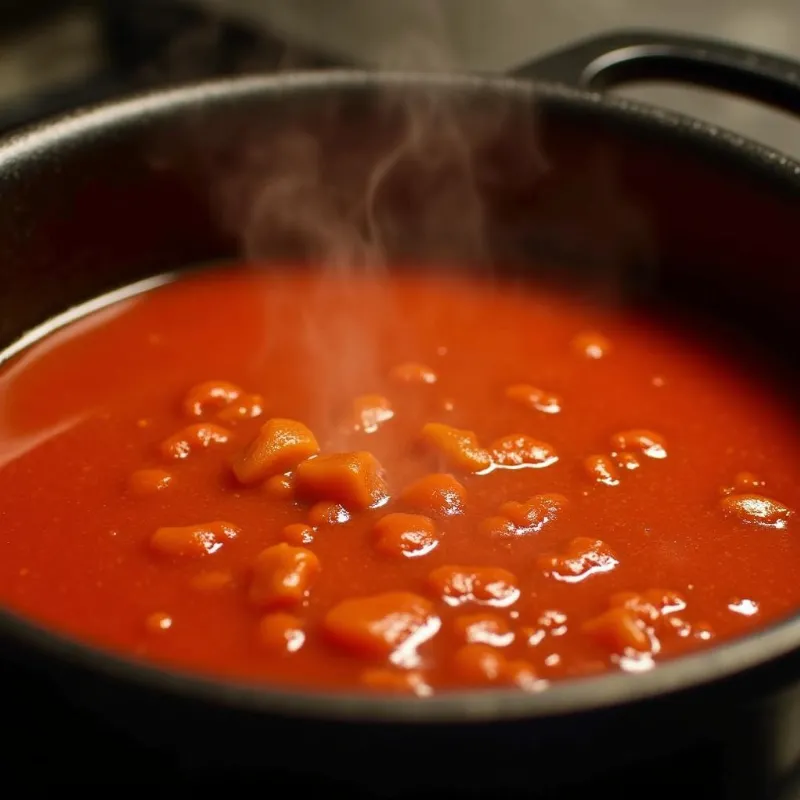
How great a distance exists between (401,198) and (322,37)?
109 centimetres

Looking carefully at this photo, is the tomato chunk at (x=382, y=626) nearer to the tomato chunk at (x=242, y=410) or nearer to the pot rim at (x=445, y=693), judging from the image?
the pot rim at (x=445, y=693)

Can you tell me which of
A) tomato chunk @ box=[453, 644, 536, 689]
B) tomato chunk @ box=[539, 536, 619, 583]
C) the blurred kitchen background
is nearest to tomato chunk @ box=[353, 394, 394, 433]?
tomato chunk @ box=[539, 536, 619, 583]

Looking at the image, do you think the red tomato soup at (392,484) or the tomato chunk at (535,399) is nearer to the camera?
the red tomato soup at (392,484)

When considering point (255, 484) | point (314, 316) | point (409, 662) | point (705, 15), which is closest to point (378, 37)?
point (705, 15)

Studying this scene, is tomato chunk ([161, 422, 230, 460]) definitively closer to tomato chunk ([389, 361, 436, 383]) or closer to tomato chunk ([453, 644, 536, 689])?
tomato chunk ([389, 361, 436, 383])

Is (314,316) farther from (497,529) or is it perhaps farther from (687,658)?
(687,658)

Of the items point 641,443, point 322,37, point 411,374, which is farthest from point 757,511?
point 322,37

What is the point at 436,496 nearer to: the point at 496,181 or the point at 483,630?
the point at 483,630

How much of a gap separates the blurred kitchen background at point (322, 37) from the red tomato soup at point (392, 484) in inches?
36.7

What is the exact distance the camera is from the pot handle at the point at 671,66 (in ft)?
5.29

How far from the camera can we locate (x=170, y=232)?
5.95ft

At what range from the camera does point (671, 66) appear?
1.71m

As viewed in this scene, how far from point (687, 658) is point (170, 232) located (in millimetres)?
1278

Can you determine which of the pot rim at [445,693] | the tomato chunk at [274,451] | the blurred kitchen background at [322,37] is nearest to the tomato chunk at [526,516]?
the tomato chunk at [274,451]
